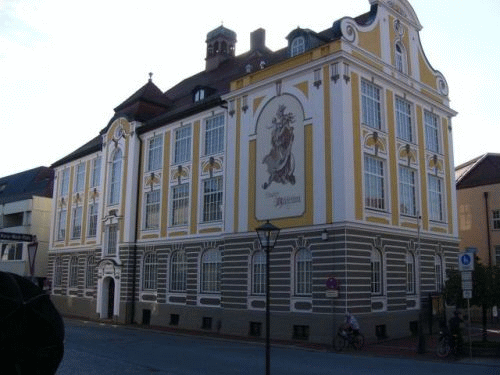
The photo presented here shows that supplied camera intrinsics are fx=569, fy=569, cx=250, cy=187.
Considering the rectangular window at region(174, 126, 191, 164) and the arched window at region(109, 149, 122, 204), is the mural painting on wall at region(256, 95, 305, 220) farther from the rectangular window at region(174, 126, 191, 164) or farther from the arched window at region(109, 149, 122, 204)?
the arched window at region(109, 149, 122, 204)

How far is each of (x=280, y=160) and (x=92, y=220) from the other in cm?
2062

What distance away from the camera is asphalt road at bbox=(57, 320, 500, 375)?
1636cm

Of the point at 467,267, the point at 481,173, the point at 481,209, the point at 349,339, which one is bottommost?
the point at 349,339

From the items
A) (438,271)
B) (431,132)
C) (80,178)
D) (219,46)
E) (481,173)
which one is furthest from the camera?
(80,178)

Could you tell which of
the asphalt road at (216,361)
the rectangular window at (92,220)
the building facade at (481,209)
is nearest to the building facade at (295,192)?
the rectangular window at (92,220)

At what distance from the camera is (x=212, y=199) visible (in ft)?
108

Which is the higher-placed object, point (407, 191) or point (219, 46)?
point (219, 46)

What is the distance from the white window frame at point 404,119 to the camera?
30.2m

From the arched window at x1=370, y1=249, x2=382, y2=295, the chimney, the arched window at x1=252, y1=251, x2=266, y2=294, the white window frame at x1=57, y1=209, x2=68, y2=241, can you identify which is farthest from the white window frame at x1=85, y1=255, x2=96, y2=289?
the arched window at x1=370, y1=249, x2=382, y2=295

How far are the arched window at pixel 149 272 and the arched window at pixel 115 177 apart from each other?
17.8ft

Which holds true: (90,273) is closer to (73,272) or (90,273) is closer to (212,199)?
(73,272)

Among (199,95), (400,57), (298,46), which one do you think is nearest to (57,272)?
(199,95)

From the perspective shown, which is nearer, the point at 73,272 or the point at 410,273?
the point at 410,273

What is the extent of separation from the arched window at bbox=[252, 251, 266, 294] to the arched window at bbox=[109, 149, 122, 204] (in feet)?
47.9
